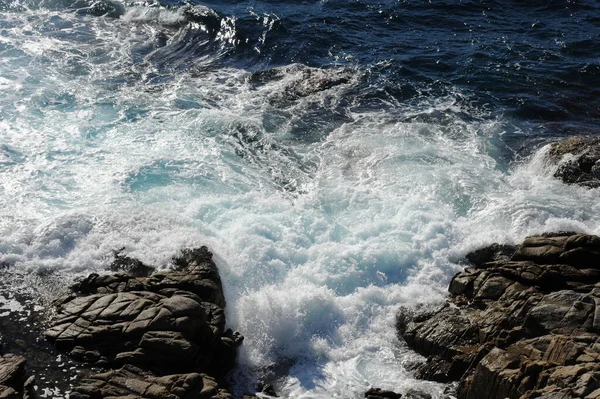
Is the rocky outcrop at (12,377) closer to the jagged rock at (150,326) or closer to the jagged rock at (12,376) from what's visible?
the jagged rock at (12,376)

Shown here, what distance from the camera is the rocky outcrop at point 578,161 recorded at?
21703 millimetres

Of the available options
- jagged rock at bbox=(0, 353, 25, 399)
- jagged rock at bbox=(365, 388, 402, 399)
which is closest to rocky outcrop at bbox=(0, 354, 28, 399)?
jagged rock at bbox=(0, 353, 25, 399)

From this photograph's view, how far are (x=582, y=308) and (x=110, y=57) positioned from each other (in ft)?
79.6

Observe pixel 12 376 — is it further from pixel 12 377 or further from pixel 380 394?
pixel 380 394

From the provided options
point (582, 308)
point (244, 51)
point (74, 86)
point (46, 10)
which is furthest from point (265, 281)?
point (46, 10)

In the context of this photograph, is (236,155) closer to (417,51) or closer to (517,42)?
(417,51)

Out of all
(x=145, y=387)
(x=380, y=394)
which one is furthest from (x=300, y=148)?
(x=145, y=387)

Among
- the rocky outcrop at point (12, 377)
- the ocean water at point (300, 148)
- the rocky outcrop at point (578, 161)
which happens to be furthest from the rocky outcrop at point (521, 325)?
the rocky outcrop at point (12, 377)

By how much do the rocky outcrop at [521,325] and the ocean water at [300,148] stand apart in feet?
2.39

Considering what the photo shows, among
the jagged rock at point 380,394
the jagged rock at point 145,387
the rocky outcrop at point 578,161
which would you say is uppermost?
the rocky outcrop at point 578,161

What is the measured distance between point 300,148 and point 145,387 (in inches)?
506

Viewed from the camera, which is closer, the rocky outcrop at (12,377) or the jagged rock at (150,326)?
the rocky outcrop at (12,377)

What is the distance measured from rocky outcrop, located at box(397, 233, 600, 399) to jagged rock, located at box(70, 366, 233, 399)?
514 cm

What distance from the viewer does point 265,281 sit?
711 inches
